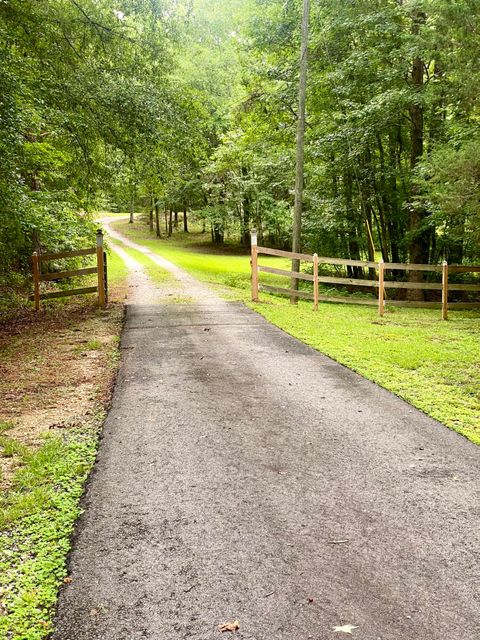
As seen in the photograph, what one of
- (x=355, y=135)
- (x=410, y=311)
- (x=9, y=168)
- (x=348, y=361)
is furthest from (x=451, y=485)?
(x=355, y=135)

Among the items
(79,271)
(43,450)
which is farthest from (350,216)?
(43,450)

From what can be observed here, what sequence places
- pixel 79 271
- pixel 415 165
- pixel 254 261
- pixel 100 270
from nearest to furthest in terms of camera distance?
pixel 79 271 → pixel 100 270 → pixel 254 261 → pixel 415 165

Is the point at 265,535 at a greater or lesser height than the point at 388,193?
lesser

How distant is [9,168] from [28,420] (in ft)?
16.0

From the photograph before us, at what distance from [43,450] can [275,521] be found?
2144 mm

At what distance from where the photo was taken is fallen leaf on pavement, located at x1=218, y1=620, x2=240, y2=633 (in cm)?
231

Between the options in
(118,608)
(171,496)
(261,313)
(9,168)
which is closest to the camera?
(118,608)

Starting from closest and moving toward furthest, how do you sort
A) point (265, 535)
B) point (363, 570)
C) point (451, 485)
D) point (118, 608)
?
point (118, 608) < point (363, 570) < point (265, 535) < point (451, 485)

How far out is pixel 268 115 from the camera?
17469 mm

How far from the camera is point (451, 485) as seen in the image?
148 inches

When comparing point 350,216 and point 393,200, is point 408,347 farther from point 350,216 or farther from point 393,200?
point 350,216

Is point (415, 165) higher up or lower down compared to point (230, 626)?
higher up

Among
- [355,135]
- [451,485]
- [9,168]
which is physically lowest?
[451,485]

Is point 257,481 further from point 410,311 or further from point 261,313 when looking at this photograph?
point 410,311
